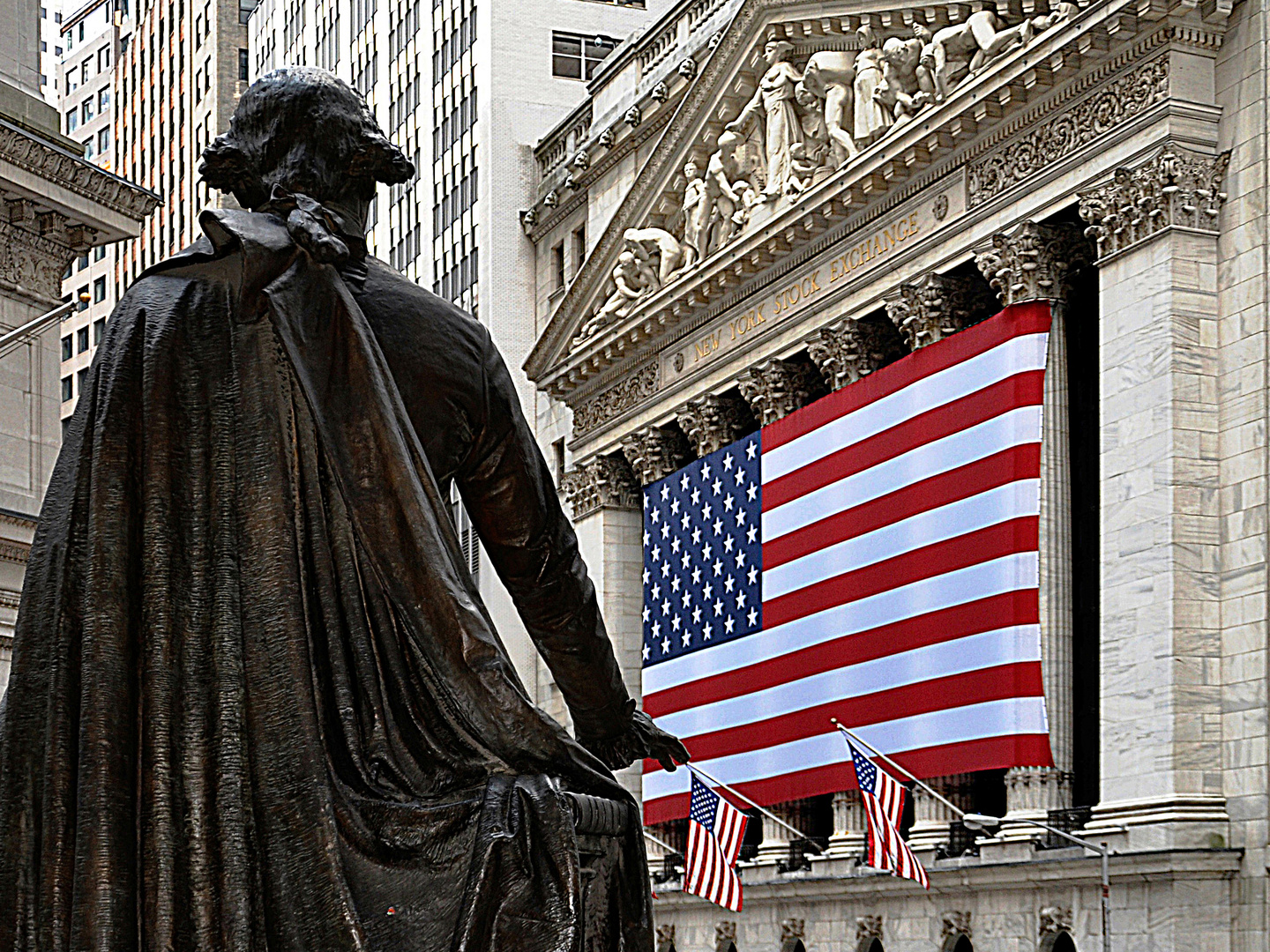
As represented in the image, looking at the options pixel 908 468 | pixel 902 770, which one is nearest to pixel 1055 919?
pixel 902 770

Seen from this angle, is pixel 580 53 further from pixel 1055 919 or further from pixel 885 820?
pixel 1055 919

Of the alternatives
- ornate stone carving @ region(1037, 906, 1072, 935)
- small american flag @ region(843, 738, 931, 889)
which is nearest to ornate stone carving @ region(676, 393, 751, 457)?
small american flag @ region(843, 738, 931, 889)

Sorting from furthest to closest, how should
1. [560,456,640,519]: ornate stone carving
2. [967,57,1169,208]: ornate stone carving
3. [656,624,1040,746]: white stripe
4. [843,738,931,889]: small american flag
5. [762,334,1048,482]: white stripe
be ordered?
[560,456,640,519]: ornate stone carving
[762,334,1048,482]: white stripe
[656,624,1040,746]: white stripe
[843,738,931,889]: small american flag
[967,57,1169,208]: ornate stone carving

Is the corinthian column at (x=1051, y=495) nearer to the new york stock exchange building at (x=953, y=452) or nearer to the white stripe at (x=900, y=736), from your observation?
the new york stock exchange building at (x=953, y=452)

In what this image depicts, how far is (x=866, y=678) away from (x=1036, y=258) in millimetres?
7613

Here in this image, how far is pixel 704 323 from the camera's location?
4525 centimetres

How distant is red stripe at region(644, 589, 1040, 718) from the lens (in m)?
33.1

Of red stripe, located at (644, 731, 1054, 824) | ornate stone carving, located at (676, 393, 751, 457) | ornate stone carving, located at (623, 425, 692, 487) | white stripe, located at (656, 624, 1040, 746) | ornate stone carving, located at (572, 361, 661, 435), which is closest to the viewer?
red stripe, located at (644, 731, 1054, 824)

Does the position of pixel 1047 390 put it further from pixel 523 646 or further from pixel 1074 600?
pixel 523 646

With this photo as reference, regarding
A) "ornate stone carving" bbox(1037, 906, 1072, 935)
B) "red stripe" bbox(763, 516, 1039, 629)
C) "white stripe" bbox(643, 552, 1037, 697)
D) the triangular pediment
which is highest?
the triangular pediment

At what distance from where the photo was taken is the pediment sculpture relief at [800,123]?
1395 inches

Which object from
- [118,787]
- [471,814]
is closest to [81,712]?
[118,787]

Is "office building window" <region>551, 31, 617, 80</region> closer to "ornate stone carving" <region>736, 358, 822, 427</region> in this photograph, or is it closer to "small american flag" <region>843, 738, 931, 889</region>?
"ornate stone carving" <region>736, 358, 822, 427</region>

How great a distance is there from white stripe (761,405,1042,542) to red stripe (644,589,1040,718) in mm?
2249
